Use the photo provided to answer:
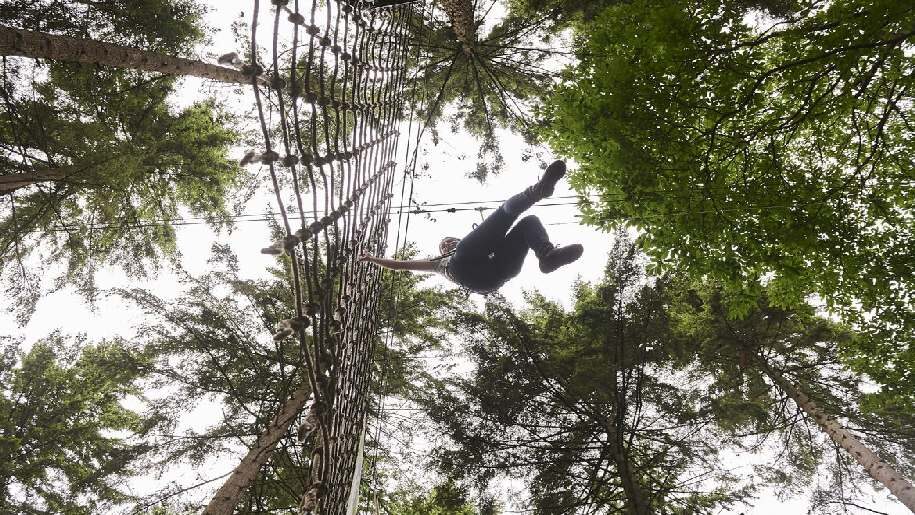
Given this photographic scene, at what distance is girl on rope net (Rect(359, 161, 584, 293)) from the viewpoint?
375 centimetres

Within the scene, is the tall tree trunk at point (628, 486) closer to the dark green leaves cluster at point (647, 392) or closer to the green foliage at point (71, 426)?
the dark green leaves cluster at point (647, 392)

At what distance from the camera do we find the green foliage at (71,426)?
24.1 ft

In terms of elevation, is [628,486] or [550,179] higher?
[550,179]

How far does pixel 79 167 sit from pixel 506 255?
245 inches

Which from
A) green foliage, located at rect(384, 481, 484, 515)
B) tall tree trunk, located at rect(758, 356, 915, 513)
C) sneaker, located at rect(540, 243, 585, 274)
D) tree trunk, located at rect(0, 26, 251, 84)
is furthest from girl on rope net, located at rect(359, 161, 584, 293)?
tall tree trunk, located at rect(758, 356, 915, 513)

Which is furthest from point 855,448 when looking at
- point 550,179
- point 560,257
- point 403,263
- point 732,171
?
point 403,263

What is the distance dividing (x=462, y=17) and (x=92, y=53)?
4.30 metres

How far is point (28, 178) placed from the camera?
6156 mm

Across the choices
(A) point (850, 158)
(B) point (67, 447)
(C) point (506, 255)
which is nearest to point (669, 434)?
(A) point (850, 158)

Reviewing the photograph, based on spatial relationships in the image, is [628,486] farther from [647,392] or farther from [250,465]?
[250,465]

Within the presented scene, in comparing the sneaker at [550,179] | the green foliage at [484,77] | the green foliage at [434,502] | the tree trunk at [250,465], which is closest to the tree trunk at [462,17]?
the green foliage at [484,77]

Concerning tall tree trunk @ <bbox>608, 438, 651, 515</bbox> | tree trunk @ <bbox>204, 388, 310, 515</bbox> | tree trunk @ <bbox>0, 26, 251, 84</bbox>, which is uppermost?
tree trunk @ <bbox>0, 26, 251, 84</bbox>

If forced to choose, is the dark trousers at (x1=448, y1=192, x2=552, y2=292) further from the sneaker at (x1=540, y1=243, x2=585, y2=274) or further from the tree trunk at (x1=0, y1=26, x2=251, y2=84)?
the tree trunk at (x1=0, y1=26, x2=251, y2=84)

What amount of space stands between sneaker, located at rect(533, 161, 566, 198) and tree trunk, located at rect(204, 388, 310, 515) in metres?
4.17
